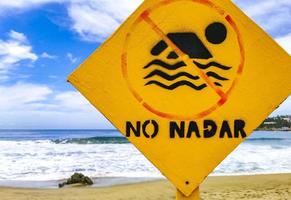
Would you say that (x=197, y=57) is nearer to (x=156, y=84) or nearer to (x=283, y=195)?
(x=156, y=84)

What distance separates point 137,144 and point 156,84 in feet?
0.79

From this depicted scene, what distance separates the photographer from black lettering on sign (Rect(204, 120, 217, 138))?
1637 mm

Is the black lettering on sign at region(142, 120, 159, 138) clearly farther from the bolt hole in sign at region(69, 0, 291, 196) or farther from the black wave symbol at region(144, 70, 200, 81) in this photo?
the black wave symbol at region(144, 70, 200, 81)

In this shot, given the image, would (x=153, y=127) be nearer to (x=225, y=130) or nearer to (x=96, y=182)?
(x=225, y=130)

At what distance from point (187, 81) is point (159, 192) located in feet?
33.9

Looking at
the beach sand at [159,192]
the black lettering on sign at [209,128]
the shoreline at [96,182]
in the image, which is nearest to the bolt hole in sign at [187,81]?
the black lettering on sign at [209,128]

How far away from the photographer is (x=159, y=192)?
459 inches

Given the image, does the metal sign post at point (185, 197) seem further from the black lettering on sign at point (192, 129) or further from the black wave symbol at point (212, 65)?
the black wave symbol at point (212, 65)

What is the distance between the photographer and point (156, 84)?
1.65m

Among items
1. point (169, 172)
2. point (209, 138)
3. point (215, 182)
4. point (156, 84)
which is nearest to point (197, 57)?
point (156, 84)

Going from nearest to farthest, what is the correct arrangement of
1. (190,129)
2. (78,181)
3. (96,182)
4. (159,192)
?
(190,129) < (159,192) < (78,181) < (96,182)

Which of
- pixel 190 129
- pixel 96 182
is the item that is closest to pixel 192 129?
pixel 190 129

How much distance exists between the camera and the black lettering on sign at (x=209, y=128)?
164 cm

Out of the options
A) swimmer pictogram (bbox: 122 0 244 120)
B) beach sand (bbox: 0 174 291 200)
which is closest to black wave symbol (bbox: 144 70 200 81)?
swimmer pictogram (bbox: 122 0 244 120)
